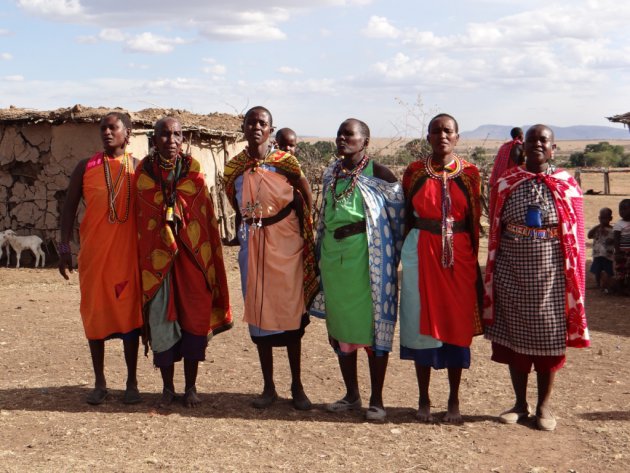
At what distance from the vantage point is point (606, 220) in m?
9.48

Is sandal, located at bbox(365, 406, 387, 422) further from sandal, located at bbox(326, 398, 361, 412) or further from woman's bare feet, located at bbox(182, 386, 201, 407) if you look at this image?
woman's bare feet, located at bbox(182, 386, 201, 407)

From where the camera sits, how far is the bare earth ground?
4043 millimetres

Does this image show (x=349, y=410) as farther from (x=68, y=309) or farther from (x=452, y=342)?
(x=68, y=309)

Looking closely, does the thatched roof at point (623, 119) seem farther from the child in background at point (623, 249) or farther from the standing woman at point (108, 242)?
the standing woman at point (108, 242)

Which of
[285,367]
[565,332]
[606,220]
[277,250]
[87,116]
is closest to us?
[565,332]

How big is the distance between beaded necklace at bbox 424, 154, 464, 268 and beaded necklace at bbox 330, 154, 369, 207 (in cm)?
41

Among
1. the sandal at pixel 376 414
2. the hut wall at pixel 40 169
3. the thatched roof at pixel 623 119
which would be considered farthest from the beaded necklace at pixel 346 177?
the thatched roof at pixel 623 119

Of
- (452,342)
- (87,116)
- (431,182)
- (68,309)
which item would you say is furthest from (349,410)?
(87,116)

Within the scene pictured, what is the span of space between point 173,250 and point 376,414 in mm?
1585

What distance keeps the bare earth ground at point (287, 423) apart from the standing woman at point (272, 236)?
63cm

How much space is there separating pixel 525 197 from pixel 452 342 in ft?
3.04

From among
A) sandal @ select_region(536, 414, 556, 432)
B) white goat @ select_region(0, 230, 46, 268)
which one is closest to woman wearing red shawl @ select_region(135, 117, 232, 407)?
sandal @ select_region(536, 414, 556, 432)

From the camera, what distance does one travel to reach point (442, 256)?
4.42 m

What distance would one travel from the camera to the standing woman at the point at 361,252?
454 cm
